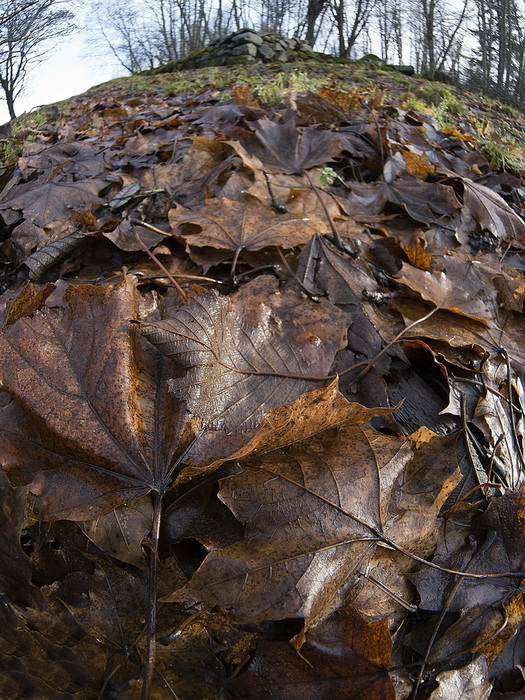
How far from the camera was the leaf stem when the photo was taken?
0.65 metres

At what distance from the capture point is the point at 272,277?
1.22m

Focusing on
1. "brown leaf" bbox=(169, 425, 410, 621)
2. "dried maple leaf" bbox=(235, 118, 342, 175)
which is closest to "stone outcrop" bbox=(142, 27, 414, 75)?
"dried maple leaf" bbox=(235, 118, 342, 175)

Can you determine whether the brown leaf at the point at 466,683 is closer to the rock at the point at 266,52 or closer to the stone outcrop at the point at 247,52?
the stone outcrop at the point at 247,52

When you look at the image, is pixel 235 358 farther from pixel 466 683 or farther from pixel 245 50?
pixel 245 50

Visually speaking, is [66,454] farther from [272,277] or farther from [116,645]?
[272,277]

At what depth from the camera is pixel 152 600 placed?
0.70 m

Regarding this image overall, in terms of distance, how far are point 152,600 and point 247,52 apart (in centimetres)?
1199

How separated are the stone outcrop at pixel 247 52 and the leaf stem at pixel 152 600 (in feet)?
36.9

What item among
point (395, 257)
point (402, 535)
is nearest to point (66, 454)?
point (402, 535)

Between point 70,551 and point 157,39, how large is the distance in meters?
29.7

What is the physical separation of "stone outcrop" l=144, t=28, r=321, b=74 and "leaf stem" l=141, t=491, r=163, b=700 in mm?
11251

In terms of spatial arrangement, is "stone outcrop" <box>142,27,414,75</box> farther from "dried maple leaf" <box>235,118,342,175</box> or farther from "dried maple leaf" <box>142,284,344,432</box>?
"dried maple leaf" <box>142,284,344,432</box>

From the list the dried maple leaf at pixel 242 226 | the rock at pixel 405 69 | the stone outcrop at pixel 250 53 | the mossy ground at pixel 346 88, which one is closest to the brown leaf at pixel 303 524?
the dried maple leaf at pixel 242 226

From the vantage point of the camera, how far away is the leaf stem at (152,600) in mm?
649
